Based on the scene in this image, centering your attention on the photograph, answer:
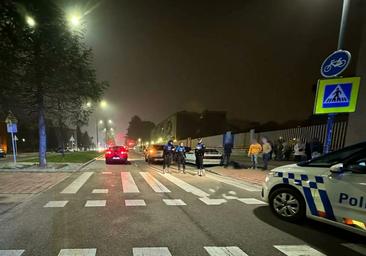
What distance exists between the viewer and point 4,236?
15.8 ft

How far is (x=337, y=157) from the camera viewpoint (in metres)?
5.46

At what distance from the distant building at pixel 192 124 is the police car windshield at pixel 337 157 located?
46314 millimetres

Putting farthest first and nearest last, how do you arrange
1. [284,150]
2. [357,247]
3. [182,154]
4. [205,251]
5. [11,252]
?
[284,150] → [182,154] → [357,247] → [205,251] → [11,252]

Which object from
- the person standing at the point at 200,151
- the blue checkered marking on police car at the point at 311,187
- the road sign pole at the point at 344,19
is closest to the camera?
the blue checkered marking on police car at the point at 311,187

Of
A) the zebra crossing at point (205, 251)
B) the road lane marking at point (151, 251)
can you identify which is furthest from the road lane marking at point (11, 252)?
the road lane marking at point (151, 251)

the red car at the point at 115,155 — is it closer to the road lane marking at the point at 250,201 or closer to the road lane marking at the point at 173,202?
the road lane marking at the point at 173,202

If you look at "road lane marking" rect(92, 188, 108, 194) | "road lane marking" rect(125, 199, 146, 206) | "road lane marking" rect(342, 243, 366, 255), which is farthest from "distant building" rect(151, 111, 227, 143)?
"road lane marking" rect(342, 243, 366, 255)

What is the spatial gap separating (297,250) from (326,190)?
1.35m

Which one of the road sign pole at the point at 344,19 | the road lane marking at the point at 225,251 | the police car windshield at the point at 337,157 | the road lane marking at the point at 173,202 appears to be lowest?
the road lane marking at the point at 173,202

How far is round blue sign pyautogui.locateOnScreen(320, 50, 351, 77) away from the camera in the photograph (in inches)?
292

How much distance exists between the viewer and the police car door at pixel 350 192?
453 cm

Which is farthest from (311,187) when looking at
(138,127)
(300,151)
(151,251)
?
(138,127)

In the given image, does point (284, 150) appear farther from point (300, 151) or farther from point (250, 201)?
point (250, 201)

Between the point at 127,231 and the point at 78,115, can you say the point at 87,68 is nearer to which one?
the point at 78,115
